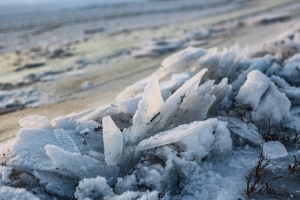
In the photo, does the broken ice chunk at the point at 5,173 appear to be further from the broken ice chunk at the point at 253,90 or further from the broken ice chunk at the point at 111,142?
the broken ice chunk at the point at 253,90

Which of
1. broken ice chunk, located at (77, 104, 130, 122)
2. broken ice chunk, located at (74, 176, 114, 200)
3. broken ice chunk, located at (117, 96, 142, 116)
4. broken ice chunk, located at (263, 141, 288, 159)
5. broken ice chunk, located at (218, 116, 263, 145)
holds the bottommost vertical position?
broken ice chunk, located at (263, 141, 288, 159)

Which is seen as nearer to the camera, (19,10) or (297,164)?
(297,164)

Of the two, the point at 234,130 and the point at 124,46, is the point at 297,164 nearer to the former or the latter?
the point at 234,130

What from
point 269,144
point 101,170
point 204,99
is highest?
point 204,99

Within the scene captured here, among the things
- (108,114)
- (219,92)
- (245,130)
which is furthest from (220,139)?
(108,114)

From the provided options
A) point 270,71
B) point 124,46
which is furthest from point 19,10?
point 270,71

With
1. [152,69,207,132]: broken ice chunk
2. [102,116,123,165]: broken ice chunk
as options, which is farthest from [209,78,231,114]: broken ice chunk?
[102,116,123,165]: broken ice chunk

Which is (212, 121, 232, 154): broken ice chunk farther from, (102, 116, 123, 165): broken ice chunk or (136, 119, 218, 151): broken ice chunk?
(102, 116, 123, 165): broken ice chunk

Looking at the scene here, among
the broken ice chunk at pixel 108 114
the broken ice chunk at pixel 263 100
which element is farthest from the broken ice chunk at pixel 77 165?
the broken ice chunk at pixel 263 100
